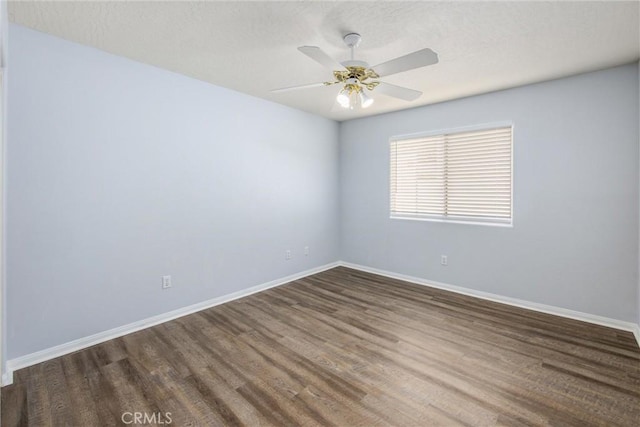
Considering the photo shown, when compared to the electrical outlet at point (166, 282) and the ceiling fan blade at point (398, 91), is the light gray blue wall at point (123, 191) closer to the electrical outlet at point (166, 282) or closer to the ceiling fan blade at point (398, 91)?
the electrical outlet at point (166, 282)

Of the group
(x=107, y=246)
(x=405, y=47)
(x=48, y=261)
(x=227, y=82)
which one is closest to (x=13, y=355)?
(x=48, y=261)

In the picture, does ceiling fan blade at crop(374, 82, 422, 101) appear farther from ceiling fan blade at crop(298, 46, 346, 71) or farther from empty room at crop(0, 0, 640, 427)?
ceiling fan blade at crop(298, 46, 346, 71)

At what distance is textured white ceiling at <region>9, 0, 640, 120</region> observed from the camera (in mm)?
1902

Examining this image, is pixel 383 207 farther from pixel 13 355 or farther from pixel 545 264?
pixel 13 355

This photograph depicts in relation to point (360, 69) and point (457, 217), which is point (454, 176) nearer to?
point (457, 217)

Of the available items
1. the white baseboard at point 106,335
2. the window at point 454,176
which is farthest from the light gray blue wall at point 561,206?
Result: the white baseboard at point 106,335

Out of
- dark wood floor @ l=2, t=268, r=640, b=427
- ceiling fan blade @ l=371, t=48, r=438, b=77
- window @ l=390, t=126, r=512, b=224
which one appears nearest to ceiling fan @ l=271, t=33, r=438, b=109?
ceiling fan blade @ l=371, t=48, r=438, b=77

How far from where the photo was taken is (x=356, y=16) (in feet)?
6.46

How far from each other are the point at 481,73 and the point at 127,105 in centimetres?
335

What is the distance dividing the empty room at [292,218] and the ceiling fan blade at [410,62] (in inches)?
1.0

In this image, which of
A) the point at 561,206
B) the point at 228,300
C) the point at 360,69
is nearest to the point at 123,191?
the point at 228,300

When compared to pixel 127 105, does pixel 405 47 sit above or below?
above

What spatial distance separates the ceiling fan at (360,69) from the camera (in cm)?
185

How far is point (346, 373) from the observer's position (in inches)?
84.2
